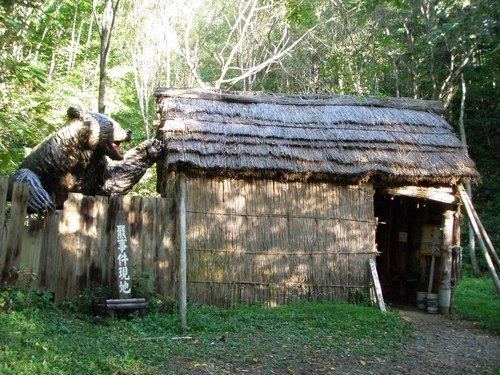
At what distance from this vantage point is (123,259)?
26.2ft

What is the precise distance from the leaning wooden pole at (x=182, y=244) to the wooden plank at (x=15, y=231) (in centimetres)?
235

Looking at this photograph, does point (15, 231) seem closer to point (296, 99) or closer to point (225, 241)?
point (225, 241)

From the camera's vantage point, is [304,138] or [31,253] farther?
[304,138]

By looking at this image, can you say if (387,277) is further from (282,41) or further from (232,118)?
(282,41)

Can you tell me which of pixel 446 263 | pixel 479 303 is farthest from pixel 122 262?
pixel 479 303

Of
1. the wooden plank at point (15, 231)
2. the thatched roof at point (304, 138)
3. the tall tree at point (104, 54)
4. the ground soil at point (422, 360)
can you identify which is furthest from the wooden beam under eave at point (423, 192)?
the wooden plank at point (15, 231)

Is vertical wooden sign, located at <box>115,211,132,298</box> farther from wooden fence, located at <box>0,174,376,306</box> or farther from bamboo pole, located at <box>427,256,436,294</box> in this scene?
bamboo pole, located at <box>427,256,436,294</box>

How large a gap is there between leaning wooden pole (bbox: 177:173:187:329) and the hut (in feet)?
0.41

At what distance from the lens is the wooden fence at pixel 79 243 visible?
7.42m

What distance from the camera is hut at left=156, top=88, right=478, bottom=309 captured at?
9352mm

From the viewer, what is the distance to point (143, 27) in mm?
18812

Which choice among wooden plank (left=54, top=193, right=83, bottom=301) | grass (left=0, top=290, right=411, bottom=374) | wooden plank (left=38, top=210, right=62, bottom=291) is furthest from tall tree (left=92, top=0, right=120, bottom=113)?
grass (left=0, top=290, right=411, bottom=374)

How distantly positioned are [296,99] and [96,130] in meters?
4.69

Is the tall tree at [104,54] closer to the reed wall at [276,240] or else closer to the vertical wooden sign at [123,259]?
the reed wall at [276,240]
